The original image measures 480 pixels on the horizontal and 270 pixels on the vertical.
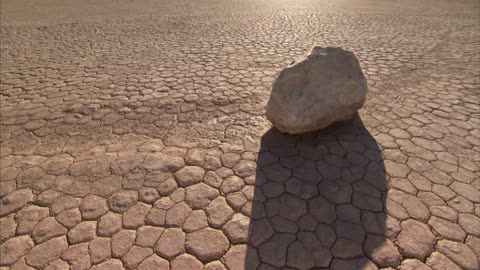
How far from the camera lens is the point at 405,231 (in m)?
2.36

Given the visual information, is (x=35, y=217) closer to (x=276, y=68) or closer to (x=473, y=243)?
(x=473, y=243)

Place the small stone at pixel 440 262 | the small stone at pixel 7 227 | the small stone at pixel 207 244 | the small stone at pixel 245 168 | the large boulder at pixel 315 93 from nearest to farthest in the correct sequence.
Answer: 1. the small stone at pixel 440 262
2. the small stone at pixel 207 244
3. the small stone at pixel 7 227
4. the small stone at pixel 245 168
5. the large boulder at pixel 315 93

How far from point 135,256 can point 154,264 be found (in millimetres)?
173

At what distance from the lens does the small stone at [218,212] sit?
2471 mm

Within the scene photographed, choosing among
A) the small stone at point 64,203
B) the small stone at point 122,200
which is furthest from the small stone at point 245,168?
the small stone at point 64,203

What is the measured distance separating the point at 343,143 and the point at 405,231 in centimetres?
115

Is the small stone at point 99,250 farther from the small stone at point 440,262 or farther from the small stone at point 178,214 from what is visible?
the small stone at point 440,262

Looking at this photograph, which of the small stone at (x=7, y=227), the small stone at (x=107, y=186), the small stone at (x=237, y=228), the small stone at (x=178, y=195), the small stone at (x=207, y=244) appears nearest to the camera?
the small stone at (x=207, y=244)

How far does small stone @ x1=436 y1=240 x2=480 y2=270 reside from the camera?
84.1 inches

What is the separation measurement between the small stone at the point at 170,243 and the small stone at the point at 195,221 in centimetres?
7

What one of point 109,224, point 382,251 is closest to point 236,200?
point 109,224

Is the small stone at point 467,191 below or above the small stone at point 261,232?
above

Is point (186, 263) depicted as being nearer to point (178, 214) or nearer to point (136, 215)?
point (178, 214)

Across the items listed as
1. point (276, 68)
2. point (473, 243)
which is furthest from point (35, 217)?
point (276, 68)
